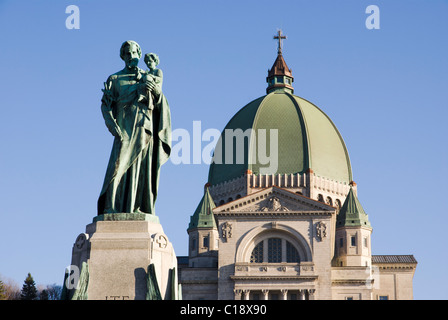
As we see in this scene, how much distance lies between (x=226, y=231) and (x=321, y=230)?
8.74 m

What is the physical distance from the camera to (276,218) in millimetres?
84438

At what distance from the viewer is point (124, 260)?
14453 mm

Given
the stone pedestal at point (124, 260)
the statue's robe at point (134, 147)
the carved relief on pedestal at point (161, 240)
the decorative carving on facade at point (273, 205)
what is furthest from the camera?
the decorative carving on facade at point (273, 205)

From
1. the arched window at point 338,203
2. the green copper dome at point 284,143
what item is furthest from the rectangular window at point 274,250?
the arched window at point 338,203

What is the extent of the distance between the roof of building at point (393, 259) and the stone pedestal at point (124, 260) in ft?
283

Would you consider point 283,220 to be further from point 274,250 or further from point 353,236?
point 353,236

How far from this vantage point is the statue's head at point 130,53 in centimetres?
1580

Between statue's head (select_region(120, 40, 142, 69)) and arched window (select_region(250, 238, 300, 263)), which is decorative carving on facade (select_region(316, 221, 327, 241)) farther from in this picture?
statue's head (select_region(120, 40, 142, 69))

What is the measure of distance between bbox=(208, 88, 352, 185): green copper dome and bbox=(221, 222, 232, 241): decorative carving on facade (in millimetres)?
14930

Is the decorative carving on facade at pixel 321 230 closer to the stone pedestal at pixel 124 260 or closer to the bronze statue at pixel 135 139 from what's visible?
the bronze statue at pixel 135 139

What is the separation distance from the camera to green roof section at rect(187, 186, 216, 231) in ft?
309

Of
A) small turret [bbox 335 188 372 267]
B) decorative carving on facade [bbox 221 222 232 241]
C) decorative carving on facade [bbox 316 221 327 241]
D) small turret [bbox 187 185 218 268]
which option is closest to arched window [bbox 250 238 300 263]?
decorative carving on facade [bbox 316 221 327 241]
